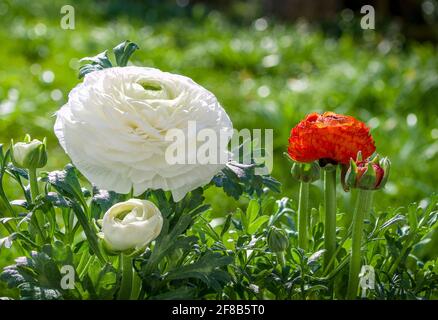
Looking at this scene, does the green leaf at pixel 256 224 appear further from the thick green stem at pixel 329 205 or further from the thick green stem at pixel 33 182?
the thick green stem at pixel 33 182

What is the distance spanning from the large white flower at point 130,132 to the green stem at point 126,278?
13cm

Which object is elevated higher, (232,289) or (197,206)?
(197,206)

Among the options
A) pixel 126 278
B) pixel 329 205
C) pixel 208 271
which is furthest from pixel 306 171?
pixel 126 278

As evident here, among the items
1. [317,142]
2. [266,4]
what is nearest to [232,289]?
[317,142]

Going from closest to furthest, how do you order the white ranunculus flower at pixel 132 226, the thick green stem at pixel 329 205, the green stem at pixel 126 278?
the white ranunculus flower at pixel 132 226 < the green stem at pixel 126 278 < the thick green stem at pixel 329 205

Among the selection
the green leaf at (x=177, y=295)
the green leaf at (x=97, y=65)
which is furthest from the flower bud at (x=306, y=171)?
the green leaf at (x=97, y=65)

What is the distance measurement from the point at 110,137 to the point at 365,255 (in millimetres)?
578

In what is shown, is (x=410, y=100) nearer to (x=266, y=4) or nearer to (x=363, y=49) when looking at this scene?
(x=363, y=49)

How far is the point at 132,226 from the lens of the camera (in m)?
1.10

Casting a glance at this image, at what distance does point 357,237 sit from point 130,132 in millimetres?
428

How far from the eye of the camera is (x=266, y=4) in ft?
21.6

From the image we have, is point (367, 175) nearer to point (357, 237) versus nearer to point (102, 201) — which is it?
point (357, 237)

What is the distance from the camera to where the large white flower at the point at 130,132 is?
3.67 ft

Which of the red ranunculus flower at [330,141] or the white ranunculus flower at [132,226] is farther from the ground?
the red ranunculus flower at [330,141]
